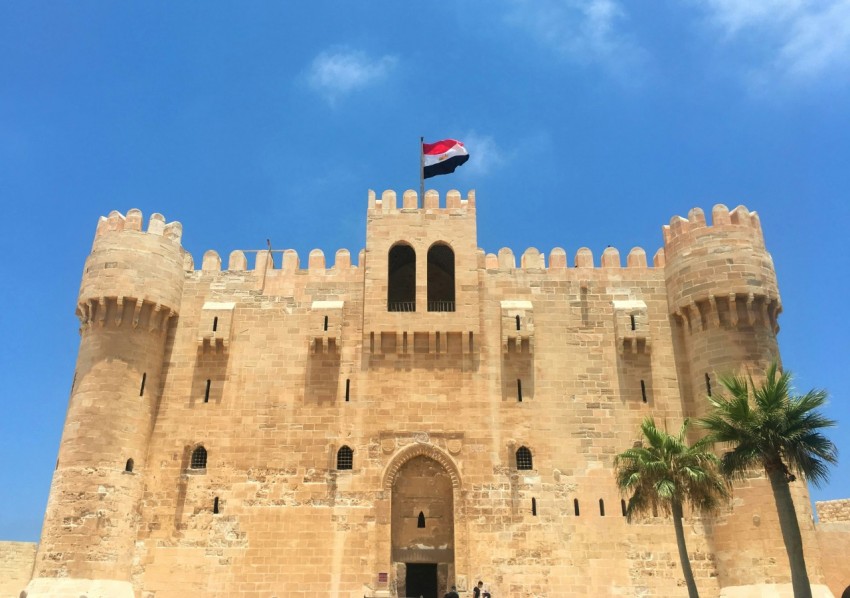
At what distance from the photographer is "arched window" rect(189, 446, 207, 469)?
20469 mm

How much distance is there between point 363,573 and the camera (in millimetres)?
19000

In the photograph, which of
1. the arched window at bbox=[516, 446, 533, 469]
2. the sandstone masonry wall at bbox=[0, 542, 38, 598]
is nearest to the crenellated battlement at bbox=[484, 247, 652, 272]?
the arched window at bbox=[516, 446, 533, 469]

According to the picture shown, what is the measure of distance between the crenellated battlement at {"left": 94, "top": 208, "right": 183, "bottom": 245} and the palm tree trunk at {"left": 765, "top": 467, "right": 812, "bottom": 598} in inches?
690

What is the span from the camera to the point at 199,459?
67.5 feet

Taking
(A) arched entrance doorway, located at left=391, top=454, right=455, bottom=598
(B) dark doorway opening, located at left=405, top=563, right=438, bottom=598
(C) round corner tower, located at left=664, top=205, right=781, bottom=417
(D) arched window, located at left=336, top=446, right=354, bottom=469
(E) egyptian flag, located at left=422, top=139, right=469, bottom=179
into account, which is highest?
(E) egyptian flag, located at left=422, top=139, right=469, bottom=179

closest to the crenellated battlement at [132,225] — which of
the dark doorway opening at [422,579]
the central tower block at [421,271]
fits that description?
the central tower block at [421,271]

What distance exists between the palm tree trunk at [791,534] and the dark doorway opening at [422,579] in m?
9.18

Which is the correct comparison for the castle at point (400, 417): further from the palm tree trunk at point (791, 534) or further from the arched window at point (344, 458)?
the palm tree trunk at point (791, 534)

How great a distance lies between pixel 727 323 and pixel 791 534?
7872 millimetres

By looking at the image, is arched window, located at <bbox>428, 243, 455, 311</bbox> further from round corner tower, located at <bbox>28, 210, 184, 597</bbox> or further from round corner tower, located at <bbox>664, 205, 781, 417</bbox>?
round corner tower, located at <bbox>28, 210, 184, 597</bbox>

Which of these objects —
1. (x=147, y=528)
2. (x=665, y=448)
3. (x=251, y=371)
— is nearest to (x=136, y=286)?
(x=251, y=371)

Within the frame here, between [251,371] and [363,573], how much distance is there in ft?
21.5

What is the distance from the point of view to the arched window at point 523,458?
20156 mm

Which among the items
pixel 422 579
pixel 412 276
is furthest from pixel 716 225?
pixel 422 579
